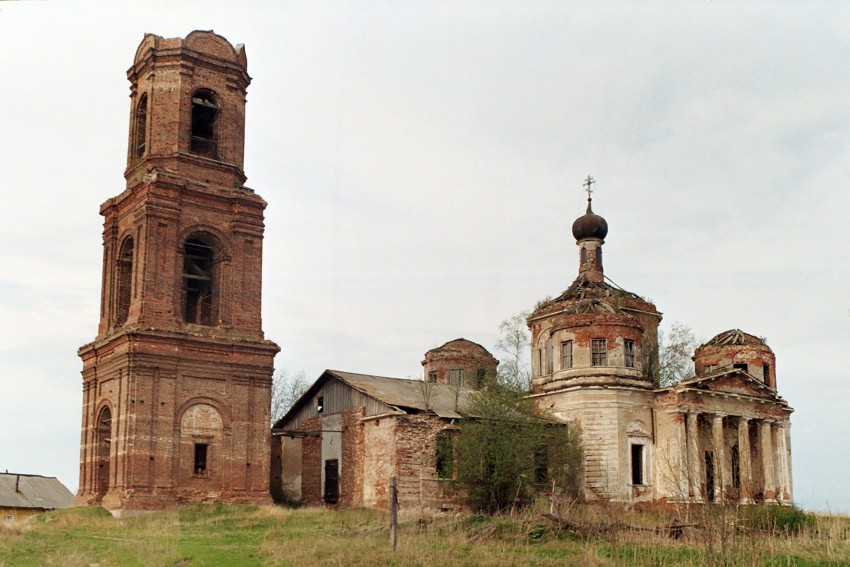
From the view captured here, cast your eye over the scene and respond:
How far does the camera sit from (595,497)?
94.1ft

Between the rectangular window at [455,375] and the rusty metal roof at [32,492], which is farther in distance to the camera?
the rusty metal roof at [32,492]

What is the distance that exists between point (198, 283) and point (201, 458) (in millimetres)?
5615

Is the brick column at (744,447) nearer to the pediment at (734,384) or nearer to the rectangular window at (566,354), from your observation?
the pediment at (734,384)

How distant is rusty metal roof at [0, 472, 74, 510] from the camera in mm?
40844

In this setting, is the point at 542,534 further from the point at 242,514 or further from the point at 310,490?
the point at 310,490

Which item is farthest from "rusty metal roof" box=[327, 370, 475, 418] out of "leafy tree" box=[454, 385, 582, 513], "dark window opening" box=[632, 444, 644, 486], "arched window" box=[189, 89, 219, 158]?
"arched window" box=[189, 89, 219, 158]

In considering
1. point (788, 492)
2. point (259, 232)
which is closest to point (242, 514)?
point (259, 232)

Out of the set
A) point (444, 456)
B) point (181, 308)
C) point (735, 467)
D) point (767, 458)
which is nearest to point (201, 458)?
point (181, 308)

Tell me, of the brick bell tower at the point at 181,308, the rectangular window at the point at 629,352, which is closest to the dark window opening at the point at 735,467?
the rectangular window at the point at 629,352

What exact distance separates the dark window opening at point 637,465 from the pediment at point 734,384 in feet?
8.25

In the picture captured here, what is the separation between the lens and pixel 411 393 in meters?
30.7

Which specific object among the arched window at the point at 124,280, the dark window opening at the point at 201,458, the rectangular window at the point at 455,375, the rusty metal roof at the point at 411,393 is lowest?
the dark window opening at the point at 201,458

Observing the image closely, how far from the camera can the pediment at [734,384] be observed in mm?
30141

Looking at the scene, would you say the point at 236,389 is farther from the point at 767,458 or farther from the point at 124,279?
the point at 767,458
